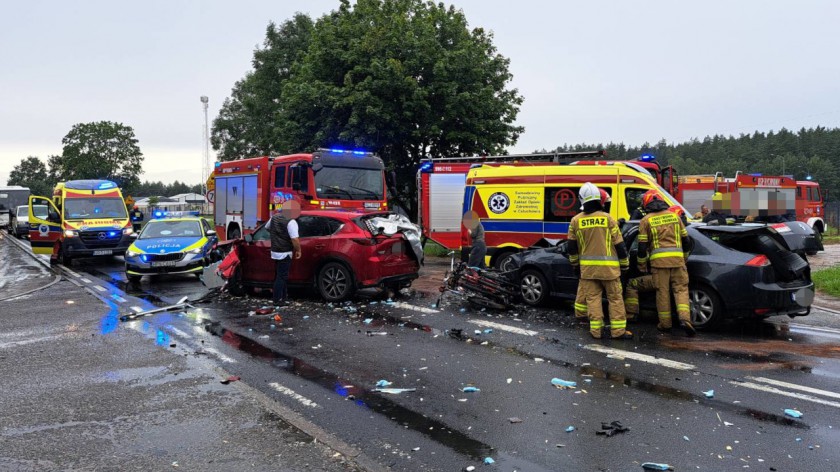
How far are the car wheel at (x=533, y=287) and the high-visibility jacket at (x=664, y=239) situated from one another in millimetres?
1979

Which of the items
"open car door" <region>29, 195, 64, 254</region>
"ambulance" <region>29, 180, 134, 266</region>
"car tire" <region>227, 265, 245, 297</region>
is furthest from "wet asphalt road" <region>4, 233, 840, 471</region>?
"open car door" <region>29, 195, 64, 254</region>

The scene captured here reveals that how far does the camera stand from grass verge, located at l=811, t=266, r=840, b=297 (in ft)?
36.8

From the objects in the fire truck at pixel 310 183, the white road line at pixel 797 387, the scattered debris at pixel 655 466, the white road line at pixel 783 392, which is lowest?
the scattered debris at pixel 655 466

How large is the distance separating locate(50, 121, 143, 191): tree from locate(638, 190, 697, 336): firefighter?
252ft

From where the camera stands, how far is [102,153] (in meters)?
77.2

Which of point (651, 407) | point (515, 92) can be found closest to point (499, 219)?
point (651, 407)

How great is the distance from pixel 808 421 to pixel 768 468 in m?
1.08

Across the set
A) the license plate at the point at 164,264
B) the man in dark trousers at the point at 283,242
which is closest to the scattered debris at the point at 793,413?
the man in dark trousers at the point at 283,242

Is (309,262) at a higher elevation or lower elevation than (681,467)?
higher

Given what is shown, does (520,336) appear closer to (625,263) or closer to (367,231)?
(625,263)

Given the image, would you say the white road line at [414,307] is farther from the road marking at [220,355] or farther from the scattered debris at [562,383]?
the scattered debris at [562,383]

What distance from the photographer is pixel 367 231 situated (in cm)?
991

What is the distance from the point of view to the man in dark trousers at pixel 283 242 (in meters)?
9.77

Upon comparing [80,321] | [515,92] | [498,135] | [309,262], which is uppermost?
[515,92]
